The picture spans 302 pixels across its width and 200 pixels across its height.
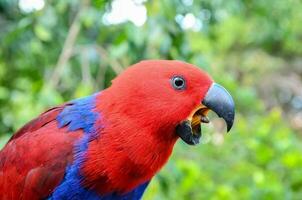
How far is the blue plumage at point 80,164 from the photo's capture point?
202 centimetres

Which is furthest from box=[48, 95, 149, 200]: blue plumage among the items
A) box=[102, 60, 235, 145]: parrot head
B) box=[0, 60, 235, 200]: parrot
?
box=[102, 60, 235, 145]: parrot head

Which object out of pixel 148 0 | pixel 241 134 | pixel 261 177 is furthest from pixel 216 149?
pixel 148 0

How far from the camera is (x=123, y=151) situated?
198 centimetres

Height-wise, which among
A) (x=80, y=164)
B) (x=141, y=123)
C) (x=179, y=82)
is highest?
(x=179, y=82)

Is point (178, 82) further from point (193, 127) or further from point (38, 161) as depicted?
point (38, 161)

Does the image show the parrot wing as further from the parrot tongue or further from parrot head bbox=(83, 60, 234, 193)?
the parrot tongue

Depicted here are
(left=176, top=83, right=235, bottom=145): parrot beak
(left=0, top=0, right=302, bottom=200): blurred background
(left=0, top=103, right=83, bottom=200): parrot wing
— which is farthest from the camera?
(left=0, top=0, right=302, bottom=200): blurred background

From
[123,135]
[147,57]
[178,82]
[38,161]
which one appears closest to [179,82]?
[178,82]

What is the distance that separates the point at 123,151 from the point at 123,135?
0.16ft

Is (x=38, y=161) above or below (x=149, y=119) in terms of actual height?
below

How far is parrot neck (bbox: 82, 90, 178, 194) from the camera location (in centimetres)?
197

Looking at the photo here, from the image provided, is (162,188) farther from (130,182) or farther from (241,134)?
(241,134)

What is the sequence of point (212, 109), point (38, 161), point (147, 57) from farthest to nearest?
point (147, 57) < point (38, 161) < point (212, 109)

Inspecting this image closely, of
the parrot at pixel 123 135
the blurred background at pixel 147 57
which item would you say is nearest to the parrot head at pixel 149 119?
the parrot at pixel 123 135
